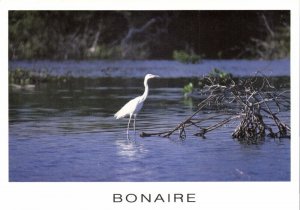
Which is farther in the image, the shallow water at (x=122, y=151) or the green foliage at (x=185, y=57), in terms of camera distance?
the green foliage at (x=185, y=57)

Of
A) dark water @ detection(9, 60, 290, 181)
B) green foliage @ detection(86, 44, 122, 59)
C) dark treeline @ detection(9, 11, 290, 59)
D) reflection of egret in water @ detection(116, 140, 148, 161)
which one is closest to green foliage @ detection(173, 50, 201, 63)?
dark treeline @ detection(9, 11, 290, 59)

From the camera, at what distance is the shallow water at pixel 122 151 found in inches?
367

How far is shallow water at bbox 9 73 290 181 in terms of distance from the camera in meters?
9.33

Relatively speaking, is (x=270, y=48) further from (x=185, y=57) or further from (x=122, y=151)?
(x=122, y=151)

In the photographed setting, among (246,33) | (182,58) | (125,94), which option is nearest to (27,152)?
(125,94)

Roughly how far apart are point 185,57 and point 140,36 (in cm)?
163

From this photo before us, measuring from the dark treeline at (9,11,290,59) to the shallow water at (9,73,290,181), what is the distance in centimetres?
202

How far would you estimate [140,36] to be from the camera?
67.6 feet
